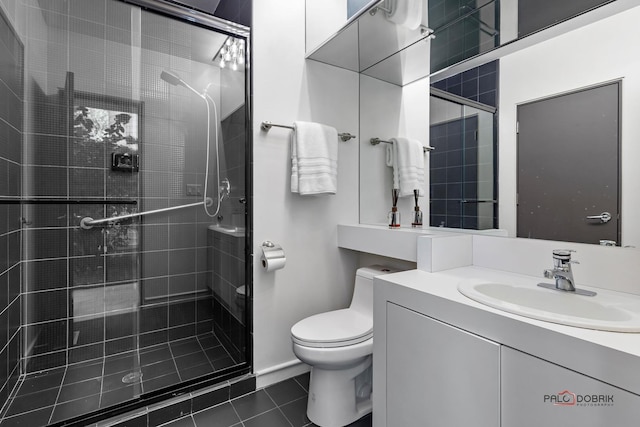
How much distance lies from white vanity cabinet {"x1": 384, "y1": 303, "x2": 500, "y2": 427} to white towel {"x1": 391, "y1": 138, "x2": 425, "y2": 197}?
3.13 feet

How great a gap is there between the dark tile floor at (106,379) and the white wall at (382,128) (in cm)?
132

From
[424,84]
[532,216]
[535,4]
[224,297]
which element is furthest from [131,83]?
[532,216]

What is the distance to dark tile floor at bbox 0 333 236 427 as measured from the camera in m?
1.51

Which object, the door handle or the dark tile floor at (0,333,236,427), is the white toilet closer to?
the dark tile floor at (0,333,236,427)

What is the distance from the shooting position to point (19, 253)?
5.43 ft

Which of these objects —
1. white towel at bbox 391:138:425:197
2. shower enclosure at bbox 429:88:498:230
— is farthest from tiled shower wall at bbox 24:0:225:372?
shower enclosure at bbox 429:88:498:230

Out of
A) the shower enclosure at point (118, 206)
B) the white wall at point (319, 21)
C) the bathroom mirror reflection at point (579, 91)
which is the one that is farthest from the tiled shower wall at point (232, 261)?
the bathroom mirror reflection at point (579, 91)

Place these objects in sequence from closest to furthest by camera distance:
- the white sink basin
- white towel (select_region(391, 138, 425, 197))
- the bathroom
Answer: the white sink basin < the bathroom < white towel (select_region(391, 138, 425, 197))

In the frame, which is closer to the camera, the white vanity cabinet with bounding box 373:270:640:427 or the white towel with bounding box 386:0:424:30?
the white vanity cabinet with bounding box 373:270:640:427

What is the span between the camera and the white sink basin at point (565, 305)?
0.83 metres

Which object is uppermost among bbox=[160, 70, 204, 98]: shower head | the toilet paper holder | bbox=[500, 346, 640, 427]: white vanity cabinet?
bbox=[160, 70, 204, 98]: shower head

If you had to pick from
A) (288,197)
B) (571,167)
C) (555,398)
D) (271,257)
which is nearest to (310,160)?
(288,197)

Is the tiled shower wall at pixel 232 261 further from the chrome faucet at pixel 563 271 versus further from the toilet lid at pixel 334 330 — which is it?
the chrome faucet at pixel 563 271

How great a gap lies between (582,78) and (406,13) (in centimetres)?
84
